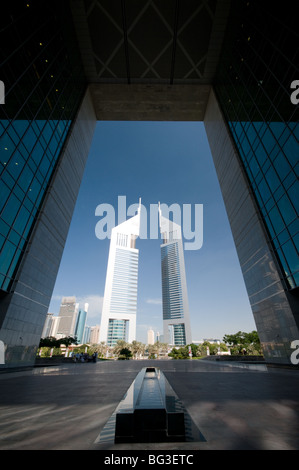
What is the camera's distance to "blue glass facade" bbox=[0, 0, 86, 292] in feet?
50.4

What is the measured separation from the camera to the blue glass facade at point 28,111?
1536cm

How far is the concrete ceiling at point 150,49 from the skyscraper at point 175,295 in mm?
145899

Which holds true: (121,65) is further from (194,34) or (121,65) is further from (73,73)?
(194,34)

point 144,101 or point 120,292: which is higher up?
point 120,292

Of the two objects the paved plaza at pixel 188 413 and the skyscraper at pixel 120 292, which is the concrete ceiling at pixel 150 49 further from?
the skyscraper at pixel 120 292

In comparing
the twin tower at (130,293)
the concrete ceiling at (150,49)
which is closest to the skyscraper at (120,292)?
the twin tower at (130,293)

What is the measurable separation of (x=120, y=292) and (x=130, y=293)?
9125 mm

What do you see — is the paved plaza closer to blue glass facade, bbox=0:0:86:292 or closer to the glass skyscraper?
the glass skyscraper

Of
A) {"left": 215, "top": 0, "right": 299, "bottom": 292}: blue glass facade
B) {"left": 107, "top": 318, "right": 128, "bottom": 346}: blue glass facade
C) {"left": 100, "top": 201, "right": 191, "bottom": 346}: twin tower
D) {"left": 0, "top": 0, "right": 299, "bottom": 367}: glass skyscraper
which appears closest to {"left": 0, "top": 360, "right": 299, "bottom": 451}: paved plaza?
{"left": 0, "top": 0, "right": 299, "bottom": 367}: glass skyscraper

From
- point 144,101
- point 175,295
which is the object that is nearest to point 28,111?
point 144,101

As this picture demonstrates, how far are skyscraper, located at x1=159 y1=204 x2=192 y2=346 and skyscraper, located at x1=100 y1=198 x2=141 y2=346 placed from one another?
1146 inches

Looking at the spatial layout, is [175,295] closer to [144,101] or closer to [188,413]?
[144,101]

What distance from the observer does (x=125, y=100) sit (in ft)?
105

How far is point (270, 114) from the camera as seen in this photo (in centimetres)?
1786
